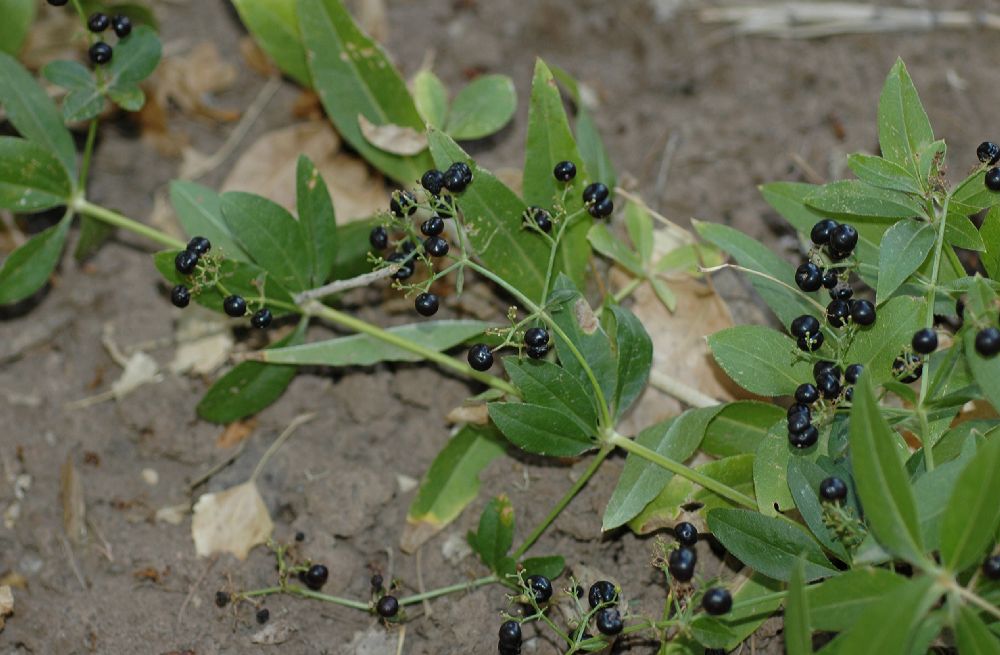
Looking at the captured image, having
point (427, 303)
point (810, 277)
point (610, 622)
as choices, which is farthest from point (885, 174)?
point (610, 622)

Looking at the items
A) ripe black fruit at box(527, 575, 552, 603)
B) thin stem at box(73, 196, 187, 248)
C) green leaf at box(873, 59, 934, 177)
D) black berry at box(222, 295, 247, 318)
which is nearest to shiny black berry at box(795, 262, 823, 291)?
green leaf at box(873, 59, 934, 177)

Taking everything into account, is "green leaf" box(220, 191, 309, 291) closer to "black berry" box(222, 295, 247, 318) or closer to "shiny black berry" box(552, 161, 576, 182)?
"black berry" box(222, 295, 247, 318)

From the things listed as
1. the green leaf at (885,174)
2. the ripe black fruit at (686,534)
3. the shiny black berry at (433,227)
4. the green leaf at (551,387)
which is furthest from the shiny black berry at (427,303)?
the green leaf at (885,174)

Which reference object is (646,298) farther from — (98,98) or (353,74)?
(98,98)

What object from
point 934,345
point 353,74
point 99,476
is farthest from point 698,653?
point 353,74

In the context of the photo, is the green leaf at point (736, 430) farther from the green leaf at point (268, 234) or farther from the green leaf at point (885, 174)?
the green leaf at point (268, 234)

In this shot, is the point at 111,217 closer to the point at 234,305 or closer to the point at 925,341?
the point at 234,305
